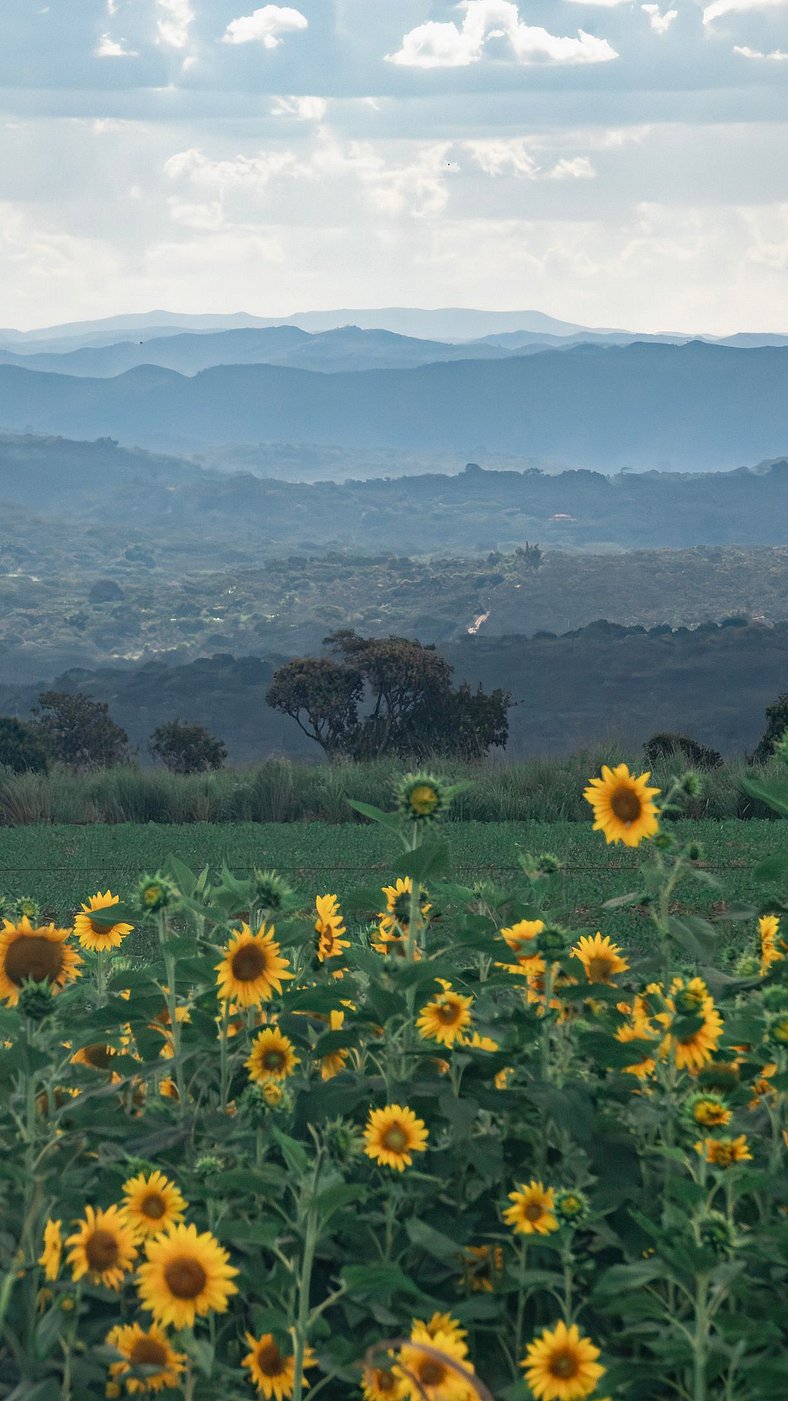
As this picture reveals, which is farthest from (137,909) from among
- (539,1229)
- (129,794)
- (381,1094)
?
(129,794)

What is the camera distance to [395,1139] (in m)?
2.30

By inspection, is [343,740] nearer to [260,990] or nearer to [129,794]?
[129,794]

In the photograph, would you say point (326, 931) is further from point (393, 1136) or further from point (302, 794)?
point (302, 794)

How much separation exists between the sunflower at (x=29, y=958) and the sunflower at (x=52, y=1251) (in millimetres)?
479

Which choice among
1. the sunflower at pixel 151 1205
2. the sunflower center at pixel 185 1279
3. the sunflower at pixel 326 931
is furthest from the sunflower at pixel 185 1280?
the sunflower at pixel 326 931

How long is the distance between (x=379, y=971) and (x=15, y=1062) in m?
0.59

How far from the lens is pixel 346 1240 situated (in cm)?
241

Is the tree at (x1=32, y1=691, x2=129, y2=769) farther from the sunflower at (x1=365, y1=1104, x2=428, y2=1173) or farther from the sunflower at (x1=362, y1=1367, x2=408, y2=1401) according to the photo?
the sunflower at (x1=362, y1=1367, x2=408, y2=1401)

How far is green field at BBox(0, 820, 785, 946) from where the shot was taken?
9523 mm

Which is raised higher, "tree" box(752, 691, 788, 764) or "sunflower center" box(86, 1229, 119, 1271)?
"sunflower center" box(86, 1229, 119, 1271)

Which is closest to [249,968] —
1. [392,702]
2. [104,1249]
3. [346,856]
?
[104,1249]

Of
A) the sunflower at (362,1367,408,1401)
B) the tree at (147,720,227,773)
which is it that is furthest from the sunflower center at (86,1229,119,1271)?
the tree at (147,720,227,773)

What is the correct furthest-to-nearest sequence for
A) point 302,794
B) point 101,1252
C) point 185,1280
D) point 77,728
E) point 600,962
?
1. point 77,728
2. point 302,794
3. point 600,962
4. point 101,1252
5. point 185,1280

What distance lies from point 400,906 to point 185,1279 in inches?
42.0
